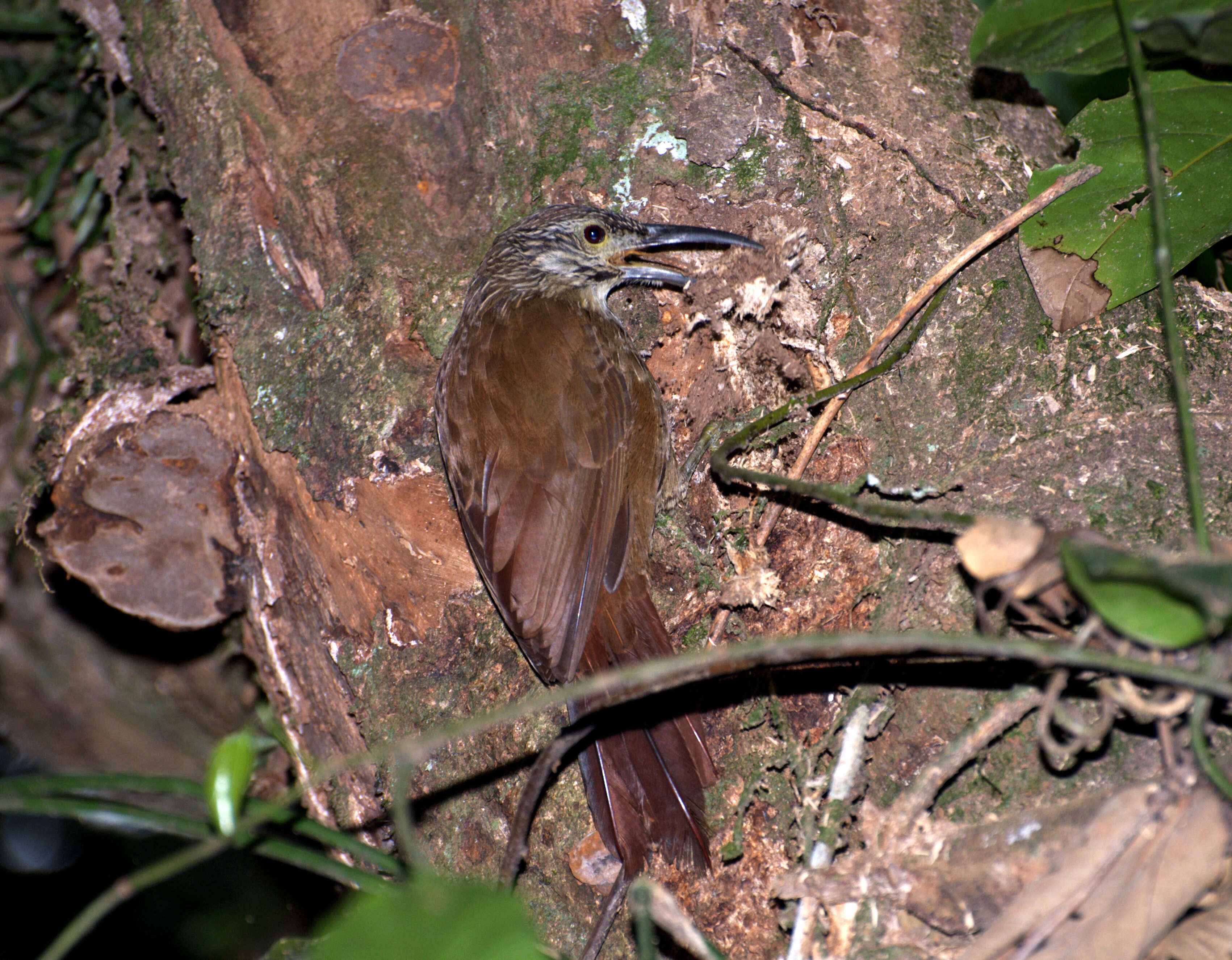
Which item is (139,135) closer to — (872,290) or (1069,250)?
(872,290)

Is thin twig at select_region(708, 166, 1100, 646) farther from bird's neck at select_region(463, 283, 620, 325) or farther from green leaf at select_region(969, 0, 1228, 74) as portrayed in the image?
bird's neck at select_region(463, 283, 620, 325)

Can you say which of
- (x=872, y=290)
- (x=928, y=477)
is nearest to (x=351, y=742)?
(x=928, y=477)

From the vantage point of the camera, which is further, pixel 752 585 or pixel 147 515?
pixel 147 515

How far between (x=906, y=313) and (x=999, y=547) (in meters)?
0.85

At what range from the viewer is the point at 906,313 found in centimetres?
174

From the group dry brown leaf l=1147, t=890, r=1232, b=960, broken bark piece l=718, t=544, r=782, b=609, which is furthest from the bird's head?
dry brown leaf l=1147, t=890, r=1232, b=960

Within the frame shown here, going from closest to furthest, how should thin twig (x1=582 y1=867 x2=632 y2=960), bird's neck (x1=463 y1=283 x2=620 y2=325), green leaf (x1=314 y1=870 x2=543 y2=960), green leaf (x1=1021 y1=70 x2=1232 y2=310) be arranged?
green leaf (x1=314 y1=870 x2=543 y2=960)
green leaf (x1=1021 y1=70 x2=1232 y2=310)
thin twig (x1=582 y1=867 x2=632 y2=960)
bird's neck (x1=463 y1=283 x2=620 y2=325)

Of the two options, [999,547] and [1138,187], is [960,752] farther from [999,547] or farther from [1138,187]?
[1138,187]

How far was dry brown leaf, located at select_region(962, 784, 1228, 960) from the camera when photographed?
0.95 meters

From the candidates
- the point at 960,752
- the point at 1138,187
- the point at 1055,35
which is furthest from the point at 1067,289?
the point at 960,752

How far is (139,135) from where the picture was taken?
104 inches

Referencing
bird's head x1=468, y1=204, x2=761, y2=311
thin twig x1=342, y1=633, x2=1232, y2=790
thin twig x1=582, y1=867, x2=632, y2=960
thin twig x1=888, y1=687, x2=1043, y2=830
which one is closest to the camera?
thin twig x1=342, y1=633, x2=1232, y2=790

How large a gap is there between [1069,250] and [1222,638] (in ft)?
3.25

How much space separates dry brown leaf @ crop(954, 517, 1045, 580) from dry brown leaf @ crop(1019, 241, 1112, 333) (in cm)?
83
